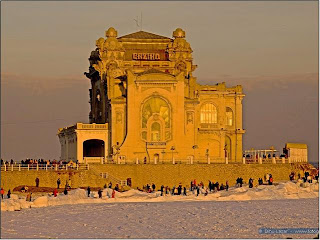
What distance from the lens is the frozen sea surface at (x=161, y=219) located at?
53500 mm

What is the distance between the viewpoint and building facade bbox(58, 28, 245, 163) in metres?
91.7

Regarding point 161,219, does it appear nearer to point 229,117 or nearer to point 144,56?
point 144,56

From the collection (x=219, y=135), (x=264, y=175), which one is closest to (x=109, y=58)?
(x=219, y=135)

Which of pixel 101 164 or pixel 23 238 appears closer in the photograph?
pixel 23 238

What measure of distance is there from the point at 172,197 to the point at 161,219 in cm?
1350

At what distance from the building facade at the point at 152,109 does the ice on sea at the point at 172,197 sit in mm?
11851

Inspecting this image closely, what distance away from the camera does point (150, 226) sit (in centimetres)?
5669

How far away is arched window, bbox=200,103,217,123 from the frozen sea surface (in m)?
26.9

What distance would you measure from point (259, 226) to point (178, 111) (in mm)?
36756

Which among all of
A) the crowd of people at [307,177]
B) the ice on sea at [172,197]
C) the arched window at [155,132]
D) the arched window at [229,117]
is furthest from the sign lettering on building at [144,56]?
the ice on sea at [172,197]

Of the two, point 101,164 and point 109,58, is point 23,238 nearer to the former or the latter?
point 101,164

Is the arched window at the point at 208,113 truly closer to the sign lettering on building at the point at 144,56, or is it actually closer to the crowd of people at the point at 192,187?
the sign lettering on building at the point at 144,56

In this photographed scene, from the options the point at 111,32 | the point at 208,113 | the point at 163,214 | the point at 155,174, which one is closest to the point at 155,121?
the point at 155,174

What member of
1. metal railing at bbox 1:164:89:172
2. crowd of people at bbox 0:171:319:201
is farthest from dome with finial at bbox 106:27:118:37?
crowd of people at bbox 0:171:319:201
